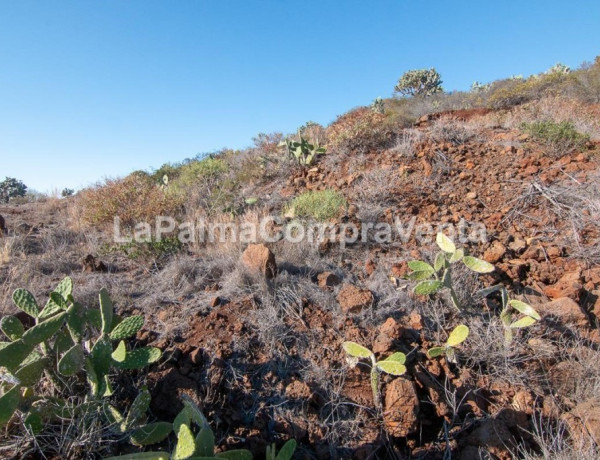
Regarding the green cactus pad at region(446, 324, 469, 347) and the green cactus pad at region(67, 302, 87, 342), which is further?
the green cactus pad at region(446, 324, 469, 347)

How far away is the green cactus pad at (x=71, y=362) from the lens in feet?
5.27

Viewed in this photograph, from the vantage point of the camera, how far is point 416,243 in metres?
3.62

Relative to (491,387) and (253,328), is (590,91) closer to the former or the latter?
(491,387)

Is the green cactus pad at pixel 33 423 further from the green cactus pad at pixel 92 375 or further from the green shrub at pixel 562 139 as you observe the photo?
the green shrub at pixel 562 139

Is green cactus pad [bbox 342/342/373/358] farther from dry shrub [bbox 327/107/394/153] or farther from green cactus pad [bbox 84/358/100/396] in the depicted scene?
dry shrub [bbox 327/107/394/153]

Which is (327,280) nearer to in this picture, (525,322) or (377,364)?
(377,364)

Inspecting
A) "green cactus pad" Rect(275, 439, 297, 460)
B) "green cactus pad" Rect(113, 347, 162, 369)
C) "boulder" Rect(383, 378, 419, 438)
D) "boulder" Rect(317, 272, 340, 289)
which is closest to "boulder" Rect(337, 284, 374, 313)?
"boulder" Rect(317, 272, 340, 289)

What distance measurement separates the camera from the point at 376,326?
8.07ft

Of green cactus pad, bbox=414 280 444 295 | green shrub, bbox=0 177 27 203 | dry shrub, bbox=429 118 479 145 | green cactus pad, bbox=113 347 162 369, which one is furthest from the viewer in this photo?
green shrub, bbox=0 177 27 203

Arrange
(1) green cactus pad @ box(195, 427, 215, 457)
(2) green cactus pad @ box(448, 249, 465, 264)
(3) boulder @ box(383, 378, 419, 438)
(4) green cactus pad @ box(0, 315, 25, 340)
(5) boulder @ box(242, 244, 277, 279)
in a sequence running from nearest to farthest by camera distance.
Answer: (1) green cactus pad @ box(195, 427, 215, 457) → (4) green cactus pad @ box(0, 315, 25, 340) → (3) boulder @ box(383, 378, 419, 438) → (2) green cactus pad @ box(448, 249, 465, 264) → (5) boulder @ box(242, 244, 277, 279)

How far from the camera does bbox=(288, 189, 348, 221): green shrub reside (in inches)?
157

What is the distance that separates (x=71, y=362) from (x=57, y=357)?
0.91ft

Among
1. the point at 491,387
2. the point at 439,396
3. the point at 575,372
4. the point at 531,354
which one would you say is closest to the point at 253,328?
the point at 439,396

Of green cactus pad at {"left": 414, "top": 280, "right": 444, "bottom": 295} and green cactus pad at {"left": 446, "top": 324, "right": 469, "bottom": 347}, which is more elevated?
green cactus pad at {"left": 414, "top": 280, "right": 444, "bottom": 295}
